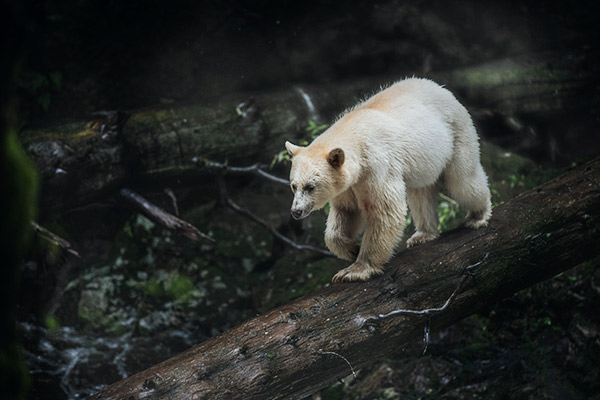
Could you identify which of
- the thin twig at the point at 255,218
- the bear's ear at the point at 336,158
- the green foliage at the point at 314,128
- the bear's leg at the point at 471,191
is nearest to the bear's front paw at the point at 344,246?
the bear's ear at the point at 336,158

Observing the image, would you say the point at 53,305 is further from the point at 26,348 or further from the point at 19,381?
the point at 19,381

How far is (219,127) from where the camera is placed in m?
7.30

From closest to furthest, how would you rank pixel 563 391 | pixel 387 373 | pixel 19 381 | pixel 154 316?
pixel 19 381 < pixel 563 391 < pixel 387 373 < pixel 154 316

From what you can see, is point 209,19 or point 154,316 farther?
point 209,19

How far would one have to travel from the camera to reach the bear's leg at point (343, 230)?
487cm

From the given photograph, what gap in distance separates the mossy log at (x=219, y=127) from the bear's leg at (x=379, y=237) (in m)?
3.49

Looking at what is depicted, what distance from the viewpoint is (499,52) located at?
9.56 meters

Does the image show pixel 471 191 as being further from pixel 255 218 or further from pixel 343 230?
pixel 255 218

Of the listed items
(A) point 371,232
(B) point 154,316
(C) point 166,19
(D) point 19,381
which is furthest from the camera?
(C) point 166,19

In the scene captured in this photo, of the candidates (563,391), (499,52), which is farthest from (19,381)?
(499,52)

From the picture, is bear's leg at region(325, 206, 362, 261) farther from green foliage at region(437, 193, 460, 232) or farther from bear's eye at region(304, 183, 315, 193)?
green foliage at region(437, 193, 460, 232)

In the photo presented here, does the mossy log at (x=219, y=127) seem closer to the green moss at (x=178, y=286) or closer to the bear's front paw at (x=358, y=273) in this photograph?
the green moss at (x=178, y=286)

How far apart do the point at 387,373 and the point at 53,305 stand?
4.68 m

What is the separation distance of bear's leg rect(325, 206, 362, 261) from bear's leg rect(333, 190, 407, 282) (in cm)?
41
